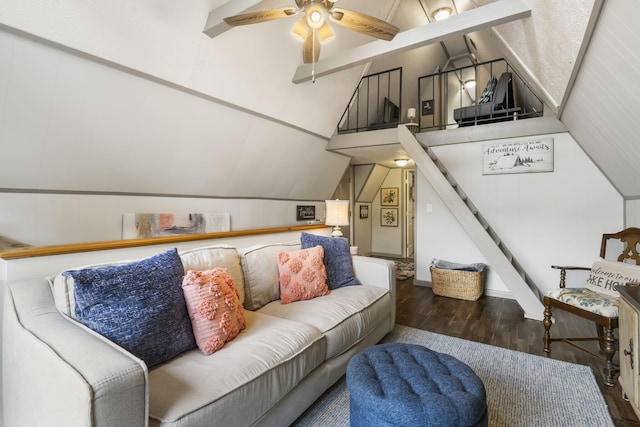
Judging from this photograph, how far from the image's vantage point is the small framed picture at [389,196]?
6938 mm

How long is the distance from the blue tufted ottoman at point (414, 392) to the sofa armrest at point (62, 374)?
31.9 inches

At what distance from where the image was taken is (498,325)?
292 centimetres

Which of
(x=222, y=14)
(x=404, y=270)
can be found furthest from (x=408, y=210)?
(x=222, y=14)

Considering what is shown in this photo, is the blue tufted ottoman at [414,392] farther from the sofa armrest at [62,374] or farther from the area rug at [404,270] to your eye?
the area rug at [404,270]

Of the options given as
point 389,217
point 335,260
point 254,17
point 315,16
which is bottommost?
point 335,260

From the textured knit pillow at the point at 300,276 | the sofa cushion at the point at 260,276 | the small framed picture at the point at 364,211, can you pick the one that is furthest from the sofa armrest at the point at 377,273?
the small framed picture at the point at 364,211

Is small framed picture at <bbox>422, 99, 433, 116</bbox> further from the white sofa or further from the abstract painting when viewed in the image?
the white sofa

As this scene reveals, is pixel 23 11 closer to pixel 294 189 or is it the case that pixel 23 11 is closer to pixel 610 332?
pixel 294 189

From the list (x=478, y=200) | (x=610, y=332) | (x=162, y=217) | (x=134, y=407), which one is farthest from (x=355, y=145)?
(x=134, y=407)

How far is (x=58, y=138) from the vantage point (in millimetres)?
2107

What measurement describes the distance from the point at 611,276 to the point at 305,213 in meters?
3.51

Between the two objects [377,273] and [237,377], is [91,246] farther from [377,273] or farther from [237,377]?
[377,273]

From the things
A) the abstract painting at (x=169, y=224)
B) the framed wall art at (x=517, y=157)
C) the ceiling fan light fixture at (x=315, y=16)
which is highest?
the ceiling fan light fixture at (x=315, y=16)

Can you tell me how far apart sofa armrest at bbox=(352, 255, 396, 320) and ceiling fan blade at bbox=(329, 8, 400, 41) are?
1.82m
